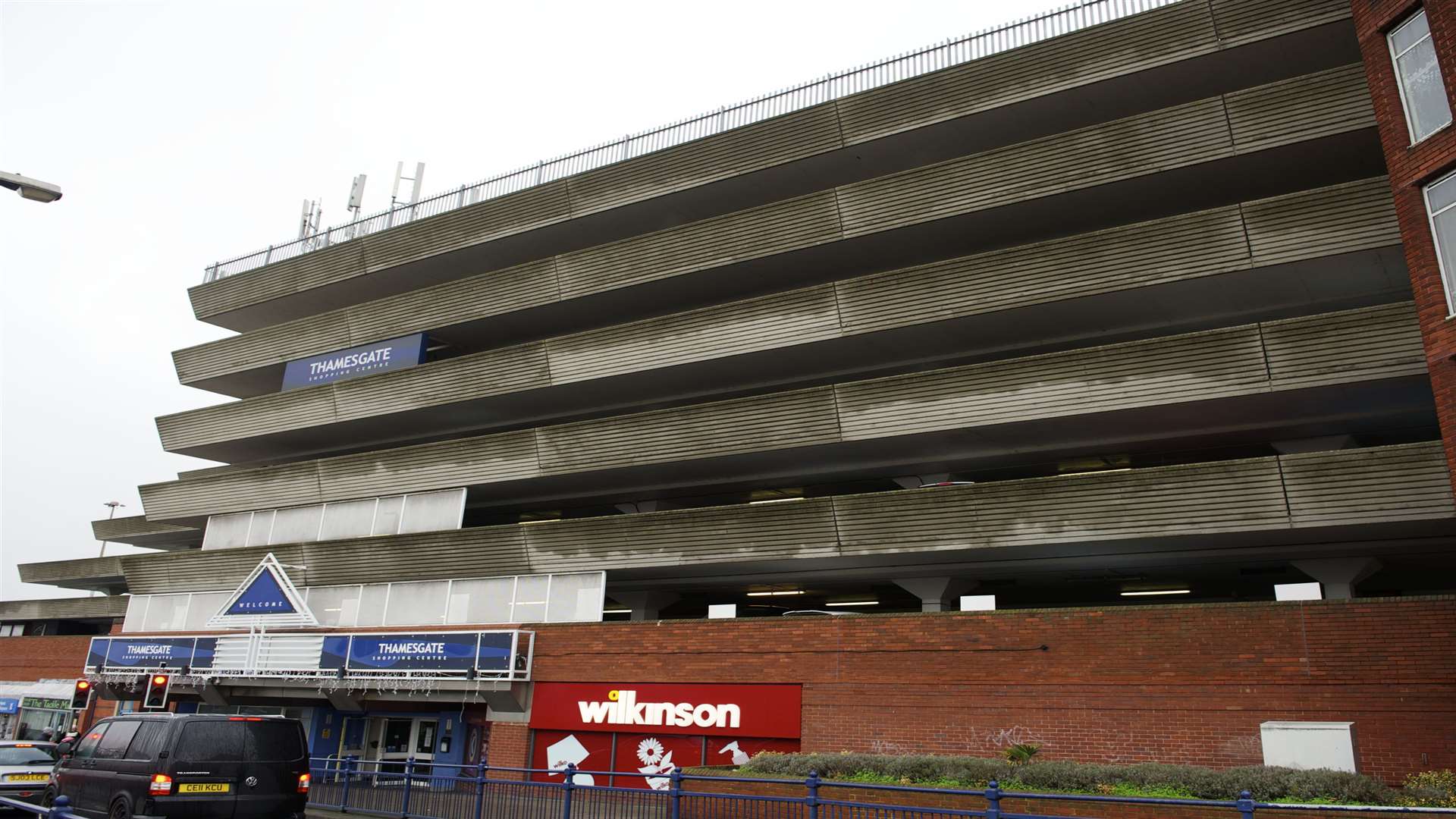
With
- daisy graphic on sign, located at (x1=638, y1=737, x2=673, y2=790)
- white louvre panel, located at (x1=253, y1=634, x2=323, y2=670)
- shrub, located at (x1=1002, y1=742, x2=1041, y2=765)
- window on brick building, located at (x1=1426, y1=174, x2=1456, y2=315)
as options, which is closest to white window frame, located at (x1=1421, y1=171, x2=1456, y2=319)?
window on brick building, located at (x1=1426, y1=174, x2=1456, y2=315)

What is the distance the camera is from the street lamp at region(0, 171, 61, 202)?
1152 centimetres

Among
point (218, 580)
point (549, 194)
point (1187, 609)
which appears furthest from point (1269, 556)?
point (218, 580)

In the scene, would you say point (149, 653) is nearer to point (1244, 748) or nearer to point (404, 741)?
point (404, 741)

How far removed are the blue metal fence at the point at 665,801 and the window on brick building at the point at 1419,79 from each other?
37.3 ft

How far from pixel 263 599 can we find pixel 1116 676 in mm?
24674

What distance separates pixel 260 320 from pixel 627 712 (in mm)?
25642

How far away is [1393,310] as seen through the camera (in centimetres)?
1852

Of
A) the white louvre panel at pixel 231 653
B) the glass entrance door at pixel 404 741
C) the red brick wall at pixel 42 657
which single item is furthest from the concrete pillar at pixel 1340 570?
the red brick wall at pixel 42 657

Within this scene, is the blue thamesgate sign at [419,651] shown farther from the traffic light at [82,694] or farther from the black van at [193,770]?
the black van at [193,770]

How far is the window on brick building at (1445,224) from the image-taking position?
15.4 meters

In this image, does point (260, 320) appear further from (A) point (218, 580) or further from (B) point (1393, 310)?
(B) point (1393, 310)

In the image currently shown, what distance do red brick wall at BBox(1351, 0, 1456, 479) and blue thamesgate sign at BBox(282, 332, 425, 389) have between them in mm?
26901

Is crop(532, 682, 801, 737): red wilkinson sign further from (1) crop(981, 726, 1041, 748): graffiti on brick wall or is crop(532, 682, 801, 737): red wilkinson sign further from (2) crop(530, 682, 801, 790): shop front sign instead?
(1) crop(981, 726, 1041, 748): graffiti on brick wall

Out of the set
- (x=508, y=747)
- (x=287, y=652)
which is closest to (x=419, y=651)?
(x=508, y=747)
